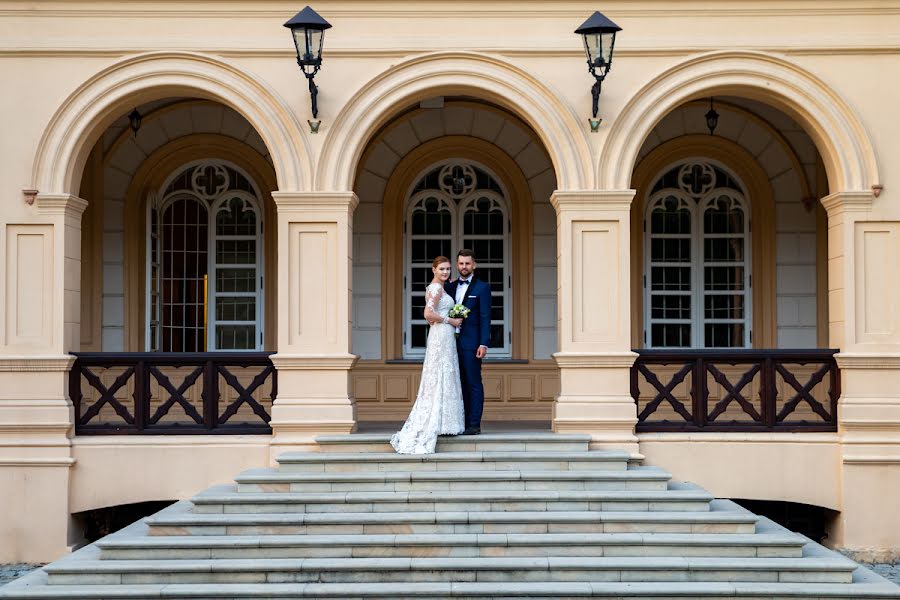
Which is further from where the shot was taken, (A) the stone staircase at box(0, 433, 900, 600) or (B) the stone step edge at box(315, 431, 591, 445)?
(B) the stone step edge at box(315, 431, 591, 445)

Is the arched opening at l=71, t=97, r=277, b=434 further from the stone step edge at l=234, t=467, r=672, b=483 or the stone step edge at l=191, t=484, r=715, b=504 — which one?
the stone step edge at l=191, t=484, r=715, b=504

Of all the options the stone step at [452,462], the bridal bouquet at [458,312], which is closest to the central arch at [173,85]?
the bridal bouquet at [458,312]

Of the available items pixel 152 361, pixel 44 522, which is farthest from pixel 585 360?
pixel 44 522

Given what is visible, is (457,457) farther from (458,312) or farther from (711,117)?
(711,117)

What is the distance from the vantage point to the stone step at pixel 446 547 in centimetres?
935

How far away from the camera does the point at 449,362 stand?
10.9 m

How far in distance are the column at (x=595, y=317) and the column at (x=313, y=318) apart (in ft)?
7.17

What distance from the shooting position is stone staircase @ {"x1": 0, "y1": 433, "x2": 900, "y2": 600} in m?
8.89

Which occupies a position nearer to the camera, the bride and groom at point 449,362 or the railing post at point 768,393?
the bride and groom at point 449,362

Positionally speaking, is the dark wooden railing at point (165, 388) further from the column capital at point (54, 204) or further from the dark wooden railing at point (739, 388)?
the dark wooden railing at point (739, 388)

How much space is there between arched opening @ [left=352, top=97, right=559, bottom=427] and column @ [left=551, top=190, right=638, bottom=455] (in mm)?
2588

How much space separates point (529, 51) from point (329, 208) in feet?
8.57

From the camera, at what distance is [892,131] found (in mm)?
11609

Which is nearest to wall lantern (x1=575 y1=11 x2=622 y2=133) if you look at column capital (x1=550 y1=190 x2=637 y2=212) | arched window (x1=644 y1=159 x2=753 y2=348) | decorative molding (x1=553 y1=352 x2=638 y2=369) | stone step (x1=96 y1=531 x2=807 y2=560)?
column capital (x1=550 y1=190 x2=637 y2=212)
